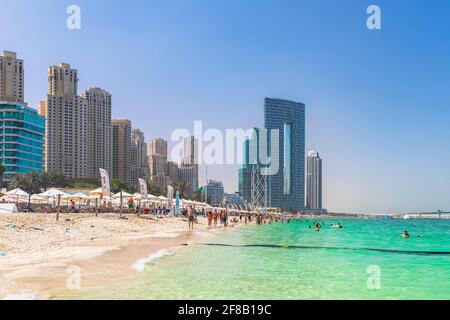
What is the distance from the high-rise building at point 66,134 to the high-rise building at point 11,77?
11380mm

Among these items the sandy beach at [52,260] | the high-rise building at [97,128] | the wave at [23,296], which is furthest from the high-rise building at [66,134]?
the wave at [23,296]

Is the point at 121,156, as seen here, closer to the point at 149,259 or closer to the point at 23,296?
the point at 149,259

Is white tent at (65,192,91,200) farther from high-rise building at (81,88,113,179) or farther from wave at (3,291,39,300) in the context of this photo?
high-rise building at (81,88,113,179)

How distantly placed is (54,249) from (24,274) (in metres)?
7.72

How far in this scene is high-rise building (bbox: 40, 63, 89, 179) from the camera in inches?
6284

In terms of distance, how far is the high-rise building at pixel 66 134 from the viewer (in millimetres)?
159625

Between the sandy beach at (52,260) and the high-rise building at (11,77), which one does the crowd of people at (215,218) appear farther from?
the high-rise building at (11,77)

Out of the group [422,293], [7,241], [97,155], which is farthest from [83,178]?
[422,293]

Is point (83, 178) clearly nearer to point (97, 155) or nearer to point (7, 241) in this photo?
point (97, 155)

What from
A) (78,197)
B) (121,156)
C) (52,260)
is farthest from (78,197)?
(121,156)

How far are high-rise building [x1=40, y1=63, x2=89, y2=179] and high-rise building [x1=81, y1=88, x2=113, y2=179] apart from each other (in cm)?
190

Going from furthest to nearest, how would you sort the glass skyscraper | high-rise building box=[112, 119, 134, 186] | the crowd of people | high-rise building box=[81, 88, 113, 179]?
high-rise building box=[112, 119, 134, 186]
high-rise building box=[81, 88, 113, 179]
the glass skyscraper
the crowd of people

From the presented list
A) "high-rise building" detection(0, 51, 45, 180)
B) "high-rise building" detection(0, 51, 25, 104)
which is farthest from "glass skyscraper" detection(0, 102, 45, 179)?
"high-rise building" detection(0, 51, 25, 104)
